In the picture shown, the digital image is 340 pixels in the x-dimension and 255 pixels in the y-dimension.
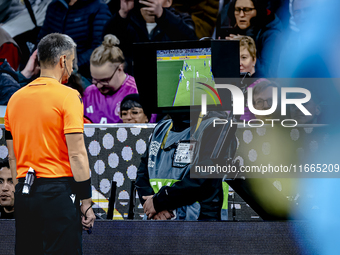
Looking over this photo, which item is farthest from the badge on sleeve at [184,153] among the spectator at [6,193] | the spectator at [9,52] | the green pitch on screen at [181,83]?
the spectator at [9,52]

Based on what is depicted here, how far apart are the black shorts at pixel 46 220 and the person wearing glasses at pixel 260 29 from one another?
2838mm

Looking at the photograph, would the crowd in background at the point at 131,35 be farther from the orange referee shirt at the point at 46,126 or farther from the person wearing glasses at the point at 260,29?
the orange referee shirt at the point at 46,126

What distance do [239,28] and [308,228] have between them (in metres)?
2.31

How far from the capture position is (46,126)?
2209 millimetres

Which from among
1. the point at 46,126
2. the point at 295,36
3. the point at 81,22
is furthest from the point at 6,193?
the point at 295,36

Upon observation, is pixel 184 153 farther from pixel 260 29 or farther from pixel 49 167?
pixel 260 29

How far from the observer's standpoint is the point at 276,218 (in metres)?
3.68

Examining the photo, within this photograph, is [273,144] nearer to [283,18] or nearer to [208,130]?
[208,130]

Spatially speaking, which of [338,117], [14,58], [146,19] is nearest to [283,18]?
[338,117]

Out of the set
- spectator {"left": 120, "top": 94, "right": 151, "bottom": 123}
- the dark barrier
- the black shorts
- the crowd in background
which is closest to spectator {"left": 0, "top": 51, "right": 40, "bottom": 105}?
the crowd in background

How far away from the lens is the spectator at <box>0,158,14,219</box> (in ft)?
13.3

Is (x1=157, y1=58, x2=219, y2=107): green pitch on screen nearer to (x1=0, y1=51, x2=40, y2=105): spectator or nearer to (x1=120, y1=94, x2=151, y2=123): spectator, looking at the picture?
(x1=120, y1=94, x2=151, y2=123): spectator

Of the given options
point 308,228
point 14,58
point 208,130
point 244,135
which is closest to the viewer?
point 208,130

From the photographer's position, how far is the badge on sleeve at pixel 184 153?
3.12 metres
